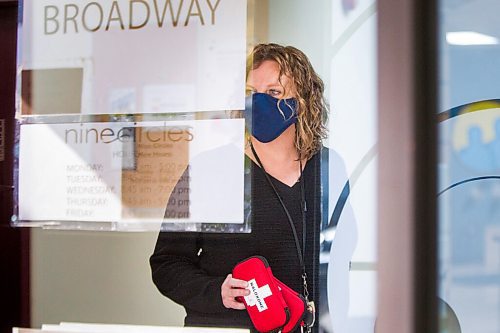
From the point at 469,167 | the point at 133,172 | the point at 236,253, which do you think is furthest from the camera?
the point at 133,172

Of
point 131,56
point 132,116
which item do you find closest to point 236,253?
point 132,116

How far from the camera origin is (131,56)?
2.58 meters

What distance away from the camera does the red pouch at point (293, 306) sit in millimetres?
2365

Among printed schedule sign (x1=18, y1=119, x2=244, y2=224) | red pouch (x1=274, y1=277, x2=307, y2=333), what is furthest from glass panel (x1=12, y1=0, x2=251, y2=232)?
Answer: red pouch (x1=274, y1=277, x2=307, y2=333)

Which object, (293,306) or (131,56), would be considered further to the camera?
(131,56)

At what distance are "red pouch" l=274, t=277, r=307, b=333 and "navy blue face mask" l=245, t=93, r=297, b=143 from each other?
46 cm

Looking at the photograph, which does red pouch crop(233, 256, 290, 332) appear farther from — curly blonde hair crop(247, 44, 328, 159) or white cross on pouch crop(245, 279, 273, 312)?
curly blonde hair crop(247, 44, 328, 159)

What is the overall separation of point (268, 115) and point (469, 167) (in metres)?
0.61

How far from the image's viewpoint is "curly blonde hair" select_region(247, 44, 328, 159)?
94.3 inches

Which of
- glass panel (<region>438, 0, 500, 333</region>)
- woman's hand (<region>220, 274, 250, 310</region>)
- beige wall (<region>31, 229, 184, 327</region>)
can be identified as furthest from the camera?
beige wall (<region>31, 229, 184, 327</region>)

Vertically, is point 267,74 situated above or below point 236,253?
above

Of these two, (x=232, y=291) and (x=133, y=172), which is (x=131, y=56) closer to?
(x=133, y=172)

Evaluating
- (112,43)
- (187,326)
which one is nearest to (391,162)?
(187,326)

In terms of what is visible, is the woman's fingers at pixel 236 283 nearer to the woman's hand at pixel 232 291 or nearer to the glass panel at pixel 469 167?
the woman's hand at pixel 232 291
